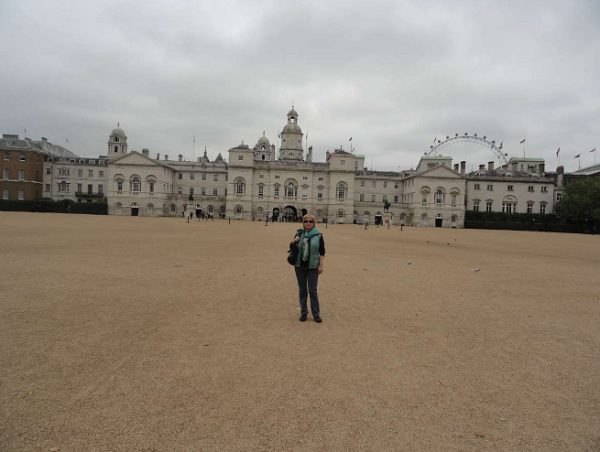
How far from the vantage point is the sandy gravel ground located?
3754mm

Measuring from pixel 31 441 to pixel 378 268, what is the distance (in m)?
12.6

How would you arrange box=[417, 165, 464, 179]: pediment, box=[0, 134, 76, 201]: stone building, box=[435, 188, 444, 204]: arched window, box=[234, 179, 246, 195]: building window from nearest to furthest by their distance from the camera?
box=[0, 134, 76, 201]: stone building
box=[417, 165, 464, 179]: pediment
box=[234, 179, 246, 195]: building window
box=[435, 188, 444, 204]: arched window

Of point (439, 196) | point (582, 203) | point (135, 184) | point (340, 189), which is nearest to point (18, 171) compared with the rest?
point (135, 184)

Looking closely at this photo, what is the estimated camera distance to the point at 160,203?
69.1 meters

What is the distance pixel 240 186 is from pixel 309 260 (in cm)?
6420

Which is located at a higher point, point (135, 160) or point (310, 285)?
point (135, 160)

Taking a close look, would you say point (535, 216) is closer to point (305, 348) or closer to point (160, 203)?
point (160, 203)

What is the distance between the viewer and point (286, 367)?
17.2ft

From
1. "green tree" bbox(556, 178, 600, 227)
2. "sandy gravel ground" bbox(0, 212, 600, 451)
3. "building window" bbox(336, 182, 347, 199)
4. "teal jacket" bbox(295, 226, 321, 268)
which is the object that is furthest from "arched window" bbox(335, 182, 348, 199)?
"teal jacket" bbox(295, 226, 321, 268)

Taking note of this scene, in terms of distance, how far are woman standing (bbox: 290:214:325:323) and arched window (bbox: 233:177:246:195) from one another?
6362 cm

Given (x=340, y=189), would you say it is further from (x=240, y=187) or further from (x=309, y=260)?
(x=309, y=260)

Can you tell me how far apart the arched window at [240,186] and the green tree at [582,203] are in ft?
183

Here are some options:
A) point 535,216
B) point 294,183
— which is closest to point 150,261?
point 294,183

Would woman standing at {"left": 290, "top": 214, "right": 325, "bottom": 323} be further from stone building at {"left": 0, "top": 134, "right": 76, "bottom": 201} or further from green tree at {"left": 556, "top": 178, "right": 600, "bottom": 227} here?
stone building at {"left": 0, "top": 134, "right": 76, "bottom": 201}
